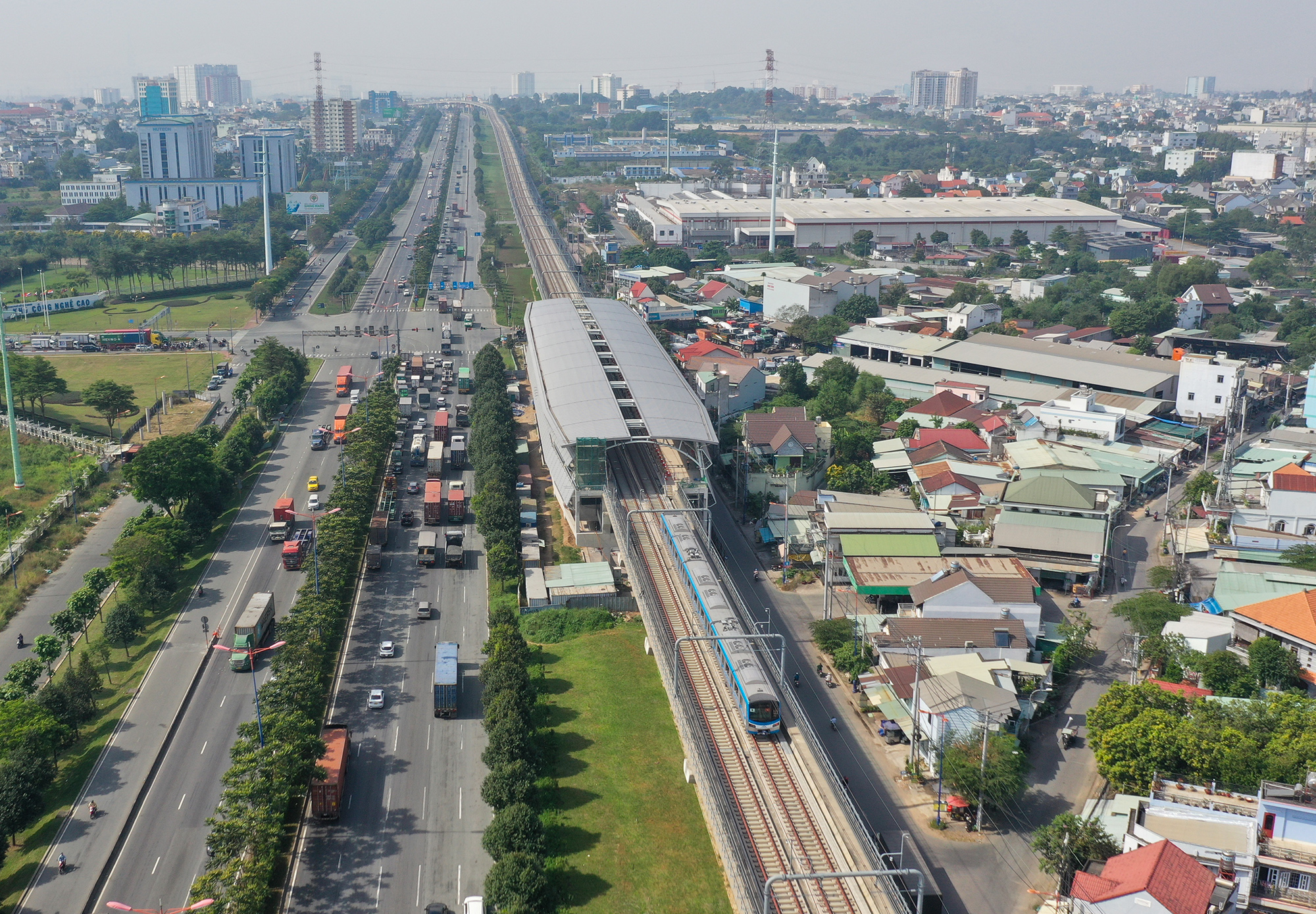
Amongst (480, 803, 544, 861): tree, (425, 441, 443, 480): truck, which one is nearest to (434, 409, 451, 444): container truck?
(425, 441, 443, 480): truck

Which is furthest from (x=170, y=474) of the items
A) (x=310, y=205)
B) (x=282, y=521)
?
(x=310, y=205)

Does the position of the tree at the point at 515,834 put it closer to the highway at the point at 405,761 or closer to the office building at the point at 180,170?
the highway at the point at 405,761

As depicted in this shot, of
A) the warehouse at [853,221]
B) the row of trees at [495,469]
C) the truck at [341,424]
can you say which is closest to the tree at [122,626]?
the row of trees at [495,469]

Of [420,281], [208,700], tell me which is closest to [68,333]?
[420,281]

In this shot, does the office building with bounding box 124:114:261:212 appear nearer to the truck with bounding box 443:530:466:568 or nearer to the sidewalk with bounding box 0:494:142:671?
the sidewalk with bounding box 0:494:142:671

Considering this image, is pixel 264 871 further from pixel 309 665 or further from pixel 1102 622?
pixel 1102 622
